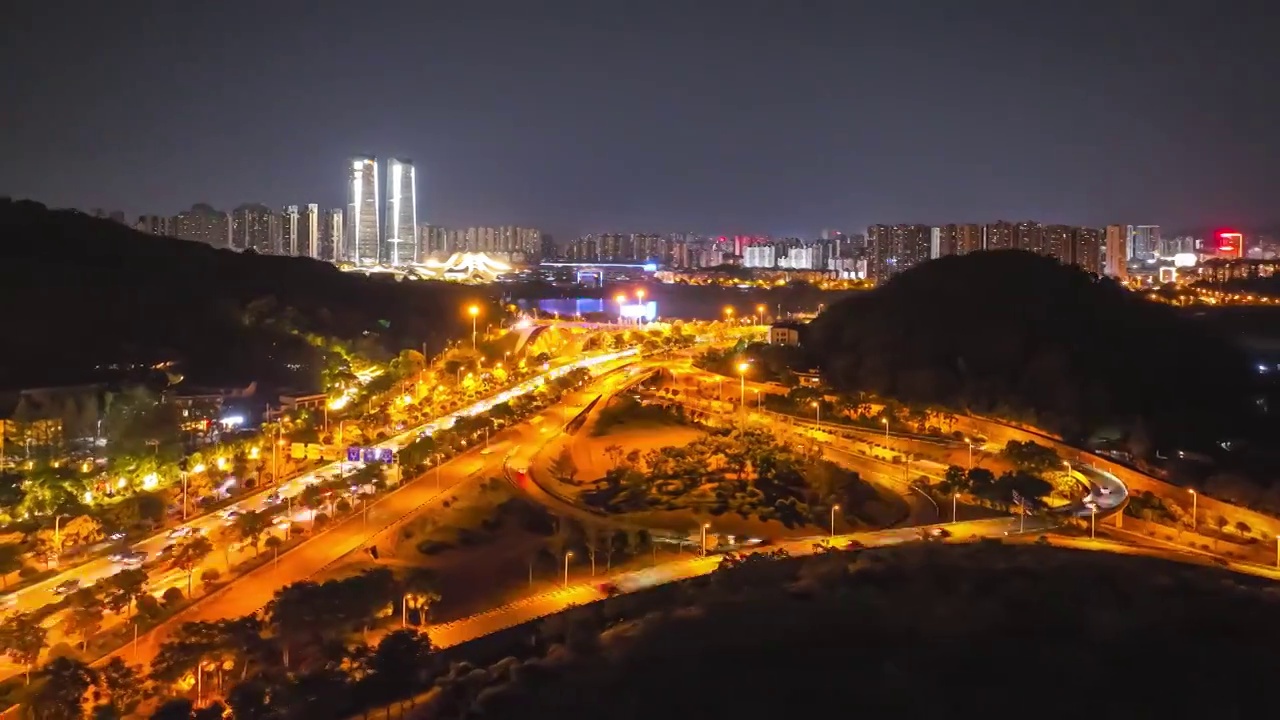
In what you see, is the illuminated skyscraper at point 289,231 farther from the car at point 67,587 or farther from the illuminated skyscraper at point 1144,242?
the illuminated skyscraper at point 1144,242

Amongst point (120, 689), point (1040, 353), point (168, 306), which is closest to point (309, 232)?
point (168, 306)

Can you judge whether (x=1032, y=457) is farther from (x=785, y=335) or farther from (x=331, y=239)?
(x=331, y=239)

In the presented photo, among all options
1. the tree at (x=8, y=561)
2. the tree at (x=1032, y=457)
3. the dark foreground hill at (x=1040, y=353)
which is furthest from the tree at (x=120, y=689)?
the dark foreground hill at (x=1040, y=353)

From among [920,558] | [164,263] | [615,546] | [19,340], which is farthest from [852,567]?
[164,263]

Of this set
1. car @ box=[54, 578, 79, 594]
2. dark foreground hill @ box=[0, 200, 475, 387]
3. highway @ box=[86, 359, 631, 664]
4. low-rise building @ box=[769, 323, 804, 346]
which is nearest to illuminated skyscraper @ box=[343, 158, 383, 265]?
dark foreground hill @ box=[0, 200, 475, 387]

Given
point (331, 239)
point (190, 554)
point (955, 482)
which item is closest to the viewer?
point (190, 554)

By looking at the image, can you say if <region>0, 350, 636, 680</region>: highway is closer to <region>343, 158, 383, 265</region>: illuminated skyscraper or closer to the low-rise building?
the low-rise building
